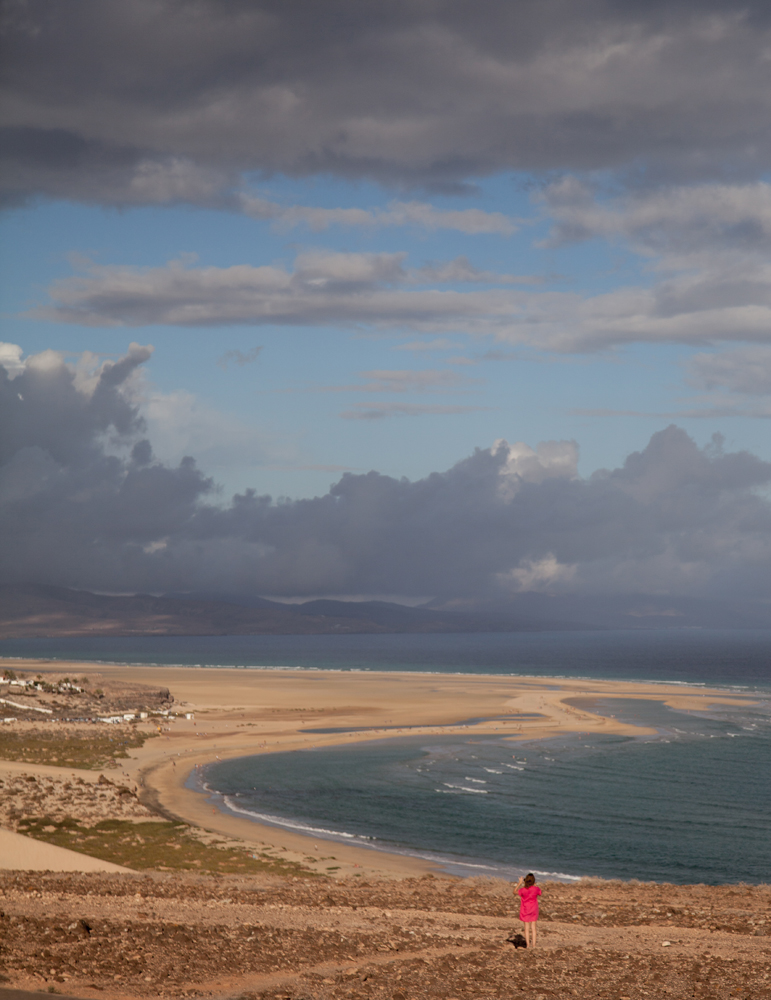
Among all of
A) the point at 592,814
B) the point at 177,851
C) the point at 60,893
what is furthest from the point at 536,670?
the point at 60,893

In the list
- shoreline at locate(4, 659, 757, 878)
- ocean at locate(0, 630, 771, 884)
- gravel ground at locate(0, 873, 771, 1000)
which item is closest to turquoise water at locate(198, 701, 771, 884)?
ocean at locate(0, 630, 771, 884)

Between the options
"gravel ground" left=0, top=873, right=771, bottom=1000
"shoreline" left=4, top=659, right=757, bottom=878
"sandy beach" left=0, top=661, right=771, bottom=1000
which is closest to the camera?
"gravel ground" left=0, top=873, right=771, bottom=1000

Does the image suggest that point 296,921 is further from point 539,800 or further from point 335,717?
point 335,717

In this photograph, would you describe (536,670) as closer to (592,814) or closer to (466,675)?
(466,675)

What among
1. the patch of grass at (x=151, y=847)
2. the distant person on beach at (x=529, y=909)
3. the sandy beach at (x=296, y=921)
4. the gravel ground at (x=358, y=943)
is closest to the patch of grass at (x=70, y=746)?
the sandy beach at (x=296, y=921)

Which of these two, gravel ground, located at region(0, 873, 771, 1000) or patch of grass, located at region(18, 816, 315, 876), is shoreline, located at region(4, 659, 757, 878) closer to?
patch of grass, located at region(18, 816, 315, 876)
